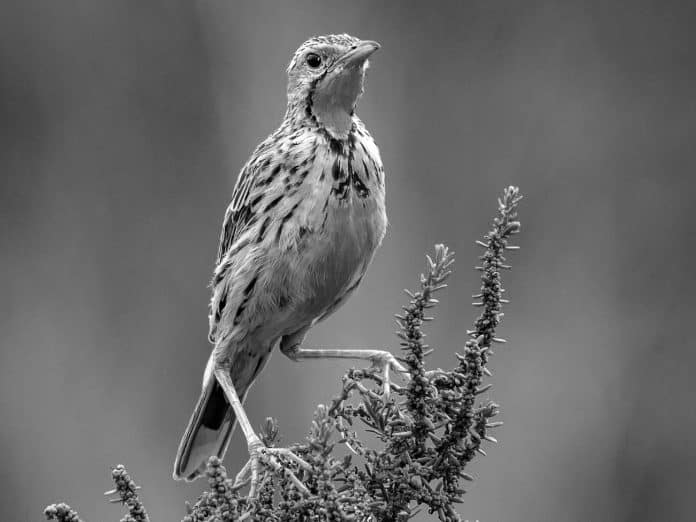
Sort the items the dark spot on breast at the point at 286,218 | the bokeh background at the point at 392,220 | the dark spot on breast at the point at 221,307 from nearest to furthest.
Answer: the dark spot on breast at the point at 286,218 → the dark spot on breast at the point at 221,307 → the bokeh background at the point at 392,220

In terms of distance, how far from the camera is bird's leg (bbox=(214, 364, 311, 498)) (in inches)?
103

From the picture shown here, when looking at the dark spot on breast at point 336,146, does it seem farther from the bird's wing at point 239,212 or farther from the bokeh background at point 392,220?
the bokeh background at point 392,220

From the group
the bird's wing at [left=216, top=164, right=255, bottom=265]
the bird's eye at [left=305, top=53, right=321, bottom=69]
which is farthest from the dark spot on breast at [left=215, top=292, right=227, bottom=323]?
the bird's eye at [left=305, top=53, right=321, bottom=69]

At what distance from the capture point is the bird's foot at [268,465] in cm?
256

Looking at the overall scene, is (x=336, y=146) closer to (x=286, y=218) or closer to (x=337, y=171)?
(x=337, y=171)

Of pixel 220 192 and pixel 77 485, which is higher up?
pixel 220 192

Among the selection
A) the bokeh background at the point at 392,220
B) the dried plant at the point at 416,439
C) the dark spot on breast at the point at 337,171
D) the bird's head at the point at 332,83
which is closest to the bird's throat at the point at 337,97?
the bird's head at the point at 332,83

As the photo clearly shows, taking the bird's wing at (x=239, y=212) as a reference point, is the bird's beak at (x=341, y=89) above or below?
above

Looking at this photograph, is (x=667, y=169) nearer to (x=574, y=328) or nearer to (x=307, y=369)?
(x=574, y=328)

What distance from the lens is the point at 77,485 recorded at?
30.8 feet

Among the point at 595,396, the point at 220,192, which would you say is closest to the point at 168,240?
the point at 220,192

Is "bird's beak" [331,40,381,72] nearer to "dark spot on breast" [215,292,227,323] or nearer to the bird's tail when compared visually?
"dark spot on breast" [215,292,227,323]

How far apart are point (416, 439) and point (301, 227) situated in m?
1.15

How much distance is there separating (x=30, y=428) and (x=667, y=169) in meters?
5.99
